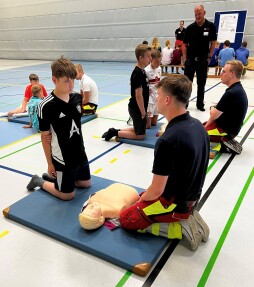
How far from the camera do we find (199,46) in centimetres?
534

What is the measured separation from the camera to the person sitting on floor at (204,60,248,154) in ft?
11.3

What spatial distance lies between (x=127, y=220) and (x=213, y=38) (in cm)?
439

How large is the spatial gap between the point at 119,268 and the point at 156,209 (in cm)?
47

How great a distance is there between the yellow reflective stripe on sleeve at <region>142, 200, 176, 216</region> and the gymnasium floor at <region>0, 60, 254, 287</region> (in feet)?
1.04

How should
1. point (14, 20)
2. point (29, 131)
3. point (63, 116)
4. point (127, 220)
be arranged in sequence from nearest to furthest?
point (127, 220) < point (63, 116) < point (29, 131) < point (14, 20)

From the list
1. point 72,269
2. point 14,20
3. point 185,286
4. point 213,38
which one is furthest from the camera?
point 14,20

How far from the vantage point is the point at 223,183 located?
116 inches

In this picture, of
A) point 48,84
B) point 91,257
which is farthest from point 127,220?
point 48,84

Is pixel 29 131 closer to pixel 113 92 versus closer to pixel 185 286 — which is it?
pixel 113 92

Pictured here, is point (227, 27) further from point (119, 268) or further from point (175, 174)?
point (119, 268)

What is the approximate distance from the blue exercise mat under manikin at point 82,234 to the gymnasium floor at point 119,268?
6cm

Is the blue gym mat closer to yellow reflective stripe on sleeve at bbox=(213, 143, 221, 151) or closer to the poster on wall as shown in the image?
yellow reflective stripe on sleeve at bbox=(213, 143, 221, 151)

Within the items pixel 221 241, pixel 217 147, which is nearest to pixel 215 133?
pixel 217 147

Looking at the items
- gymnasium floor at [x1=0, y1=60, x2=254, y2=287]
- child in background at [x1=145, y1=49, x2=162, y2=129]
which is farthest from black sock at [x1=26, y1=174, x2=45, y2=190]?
child in background at [x1=145, y1=49, x2=162, y2=129]
